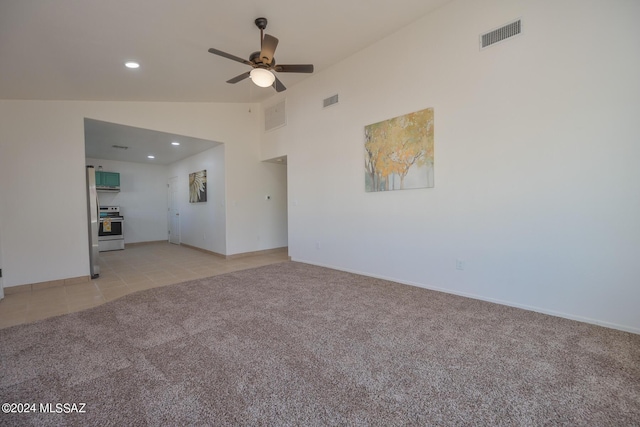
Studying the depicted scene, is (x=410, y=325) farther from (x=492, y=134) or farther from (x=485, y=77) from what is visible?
(x=485, y=77)

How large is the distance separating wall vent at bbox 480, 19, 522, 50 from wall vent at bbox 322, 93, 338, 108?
2274 millimetres

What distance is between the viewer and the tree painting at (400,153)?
3.65 meters

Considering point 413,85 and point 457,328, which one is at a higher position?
point 413,85

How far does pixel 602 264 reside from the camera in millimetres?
2533

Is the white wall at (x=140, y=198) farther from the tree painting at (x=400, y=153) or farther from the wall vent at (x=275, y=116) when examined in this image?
the tree painting at (x=400, y=153)

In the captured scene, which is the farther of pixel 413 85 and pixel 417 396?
pixel 413 85

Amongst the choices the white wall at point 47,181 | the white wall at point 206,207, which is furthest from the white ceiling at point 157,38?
the white wall at point 206,207

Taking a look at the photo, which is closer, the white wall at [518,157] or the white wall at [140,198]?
the white wall at [518,157]

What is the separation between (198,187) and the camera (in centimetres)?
717

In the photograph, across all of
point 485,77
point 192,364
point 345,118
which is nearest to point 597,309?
point 485,77

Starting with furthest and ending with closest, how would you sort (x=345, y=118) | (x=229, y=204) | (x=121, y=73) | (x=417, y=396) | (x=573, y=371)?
(x=229, y=204) → (x=345, y=118) → (x=121, y=73) → (x=573, y=371) → (x=417, y=396)

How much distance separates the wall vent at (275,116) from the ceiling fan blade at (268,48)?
2711 mm

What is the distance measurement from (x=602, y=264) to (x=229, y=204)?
19.1 feet

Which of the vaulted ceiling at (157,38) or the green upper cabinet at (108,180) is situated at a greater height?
the vaulted ceiling at (157,38)
